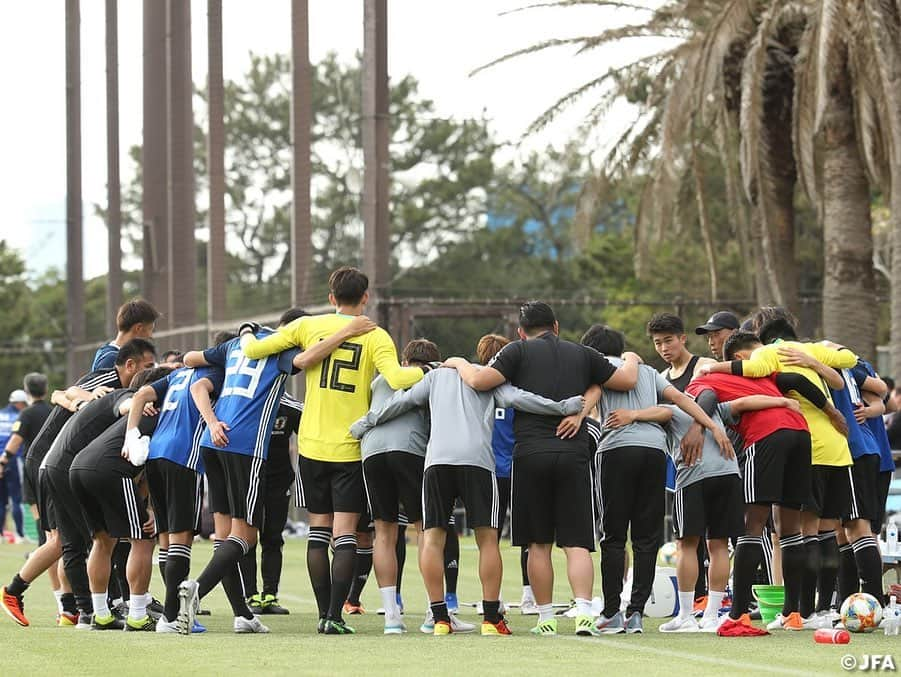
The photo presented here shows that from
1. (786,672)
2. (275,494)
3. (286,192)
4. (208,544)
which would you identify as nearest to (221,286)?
(208,544)

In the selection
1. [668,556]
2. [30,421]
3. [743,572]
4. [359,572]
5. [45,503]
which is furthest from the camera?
[30,421]

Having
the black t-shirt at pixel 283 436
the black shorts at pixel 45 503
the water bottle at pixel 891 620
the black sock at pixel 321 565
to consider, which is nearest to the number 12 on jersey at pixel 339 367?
the black sock at pixel 321 565

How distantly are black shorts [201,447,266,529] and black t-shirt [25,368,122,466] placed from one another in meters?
1.31

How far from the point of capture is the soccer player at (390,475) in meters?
10.4

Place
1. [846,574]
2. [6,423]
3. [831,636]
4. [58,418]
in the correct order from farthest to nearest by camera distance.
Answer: [6,423]
[58,418]
[846,574]
[831,636]

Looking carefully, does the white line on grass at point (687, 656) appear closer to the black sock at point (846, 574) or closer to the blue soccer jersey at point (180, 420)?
the black sock at point (846, 574)

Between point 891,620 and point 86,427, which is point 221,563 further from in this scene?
point 891,620

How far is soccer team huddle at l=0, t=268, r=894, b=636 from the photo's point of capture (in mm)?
10109

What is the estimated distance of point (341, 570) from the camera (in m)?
10.4

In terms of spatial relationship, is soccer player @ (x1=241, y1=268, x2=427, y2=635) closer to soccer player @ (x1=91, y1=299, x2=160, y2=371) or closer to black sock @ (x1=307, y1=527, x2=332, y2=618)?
black sock @ (x1=307, y1=527, x2=332, y2=618)

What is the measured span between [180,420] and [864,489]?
14.3 ft

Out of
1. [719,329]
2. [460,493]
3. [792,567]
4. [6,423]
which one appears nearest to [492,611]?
[460,493]

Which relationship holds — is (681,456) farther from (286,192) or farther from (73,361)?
(286,192)

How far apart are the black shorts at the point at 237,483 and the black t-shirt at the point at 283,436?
1502 millimetres
